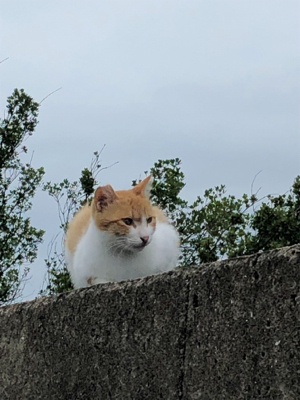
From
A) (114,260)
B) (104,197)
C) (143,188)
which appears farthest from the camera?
(143,188)

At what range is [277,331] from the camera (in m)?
1.72

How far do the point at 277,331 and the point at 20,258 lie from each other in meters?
6.39

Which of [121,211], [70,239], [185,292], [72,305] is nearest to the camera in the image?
[185,292]

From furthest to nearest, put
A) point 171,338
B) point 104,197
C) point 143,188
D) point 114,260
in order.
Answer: point 143,188 < point 104,197 < point 114,260 < point 171,338

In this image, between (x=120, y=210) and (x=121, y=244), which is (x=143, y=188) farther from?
(x=121, y=244)

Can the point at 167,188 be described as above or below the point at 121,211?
above

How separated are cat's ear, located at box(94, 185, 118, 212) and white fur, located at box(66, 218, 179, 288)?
12 cm

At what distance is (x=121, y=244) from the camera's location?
3404 mm

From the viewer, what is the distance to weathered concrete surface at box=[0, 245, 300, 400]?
1738mm

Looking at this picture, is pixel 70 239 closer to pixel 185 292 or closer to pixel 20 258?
pixel 185 292

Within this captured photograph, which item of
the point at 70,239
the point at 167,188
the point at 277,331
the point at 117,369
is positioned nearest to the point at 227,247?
the point at 167,188

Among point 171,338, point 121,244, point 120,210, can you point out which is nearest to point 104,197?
point 120,210

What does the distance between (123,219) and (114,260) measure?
21cm

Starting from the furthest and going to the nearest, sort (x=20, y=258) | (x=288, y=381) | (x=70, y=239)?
1. (x=20, y=258)
2. (x=70, y=239)
3. (x=288, y=381)
